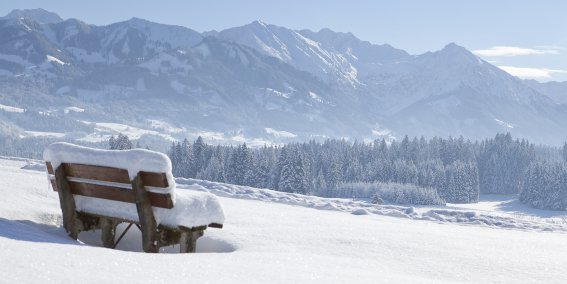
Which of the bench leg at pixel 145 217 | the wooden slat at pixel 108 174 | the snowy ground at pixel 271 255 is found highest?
the wooden slat at pixel 108 174

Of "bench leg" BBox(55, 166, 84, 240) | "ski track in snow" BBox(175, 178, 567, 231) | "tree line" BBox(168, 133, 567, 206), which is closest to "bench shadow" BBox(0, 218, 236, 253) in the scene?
"bench leg" BBox(55, 166, 84, 240)

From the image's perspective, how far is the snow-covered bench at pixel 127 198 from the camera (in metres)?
7.50

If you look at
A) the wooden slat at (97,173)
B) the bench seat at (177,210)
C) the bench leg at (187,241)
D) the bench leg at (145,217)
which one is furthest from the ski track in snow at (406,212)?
the wooden slat at (97,173)

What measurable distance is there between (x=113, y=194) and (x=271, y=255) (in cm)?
248

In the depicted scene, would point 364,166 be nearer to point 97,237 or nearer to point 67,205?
point 97,237

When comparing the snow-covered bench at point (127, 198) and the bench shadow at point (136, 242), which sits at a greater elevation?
the snow-covered bench at point (127, 198)

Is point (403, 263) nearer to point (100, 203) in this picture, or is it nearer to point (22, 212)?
point (100, 203)

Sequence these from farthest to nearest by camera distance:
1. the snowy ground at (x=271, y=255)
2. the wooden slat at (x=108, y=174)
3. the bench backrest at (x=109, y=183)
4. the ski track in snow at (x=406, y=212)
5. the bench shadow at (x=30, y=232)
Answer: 1. the ski track in snow at (x=406, y=212)
2. the bench backrest at (x=109, y=183)
3. the wooden slat at (x=108, y=174)
4. the bench shadow at (x=30, y=232)
5. the snowy ground at (x=271, y=255)

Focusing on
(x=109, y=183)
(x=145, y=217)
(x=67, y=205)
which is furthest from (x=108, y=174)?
(x=67, y=205)

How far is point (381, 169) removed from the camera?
399ft

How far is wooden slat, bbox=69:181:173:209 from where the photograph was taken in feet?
25.0

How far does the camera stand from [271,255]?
25.5ft

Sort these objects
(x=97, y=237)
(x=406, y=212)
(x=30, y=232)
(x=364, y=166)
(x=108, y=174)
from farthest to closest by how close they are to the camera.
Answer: (x=364, y=166) → (x=406, y=212) → (x=97, y=237) → (x=108, y=174) → (x=30, y=232)

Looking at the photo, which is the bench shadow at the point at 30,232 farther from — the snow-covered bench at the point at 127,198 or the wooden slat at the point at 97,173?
the wooden slat at the point at 97,173
